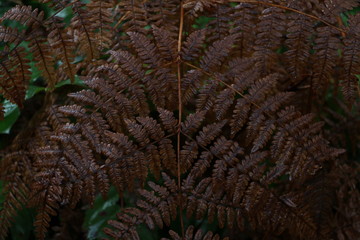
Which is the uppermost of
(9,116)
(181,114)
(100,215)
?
(181,114)

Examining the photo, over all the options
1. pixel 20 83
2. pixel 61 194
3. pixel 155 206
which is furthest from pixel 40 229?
pixel 20 83

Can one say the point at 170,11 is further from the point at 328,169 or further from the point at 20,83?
the point at 328,169

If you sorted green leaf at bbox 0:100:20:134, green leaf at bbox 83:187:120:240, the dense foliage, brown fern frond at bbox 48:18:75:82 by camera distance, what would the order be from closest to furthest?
the dense foliage, brown fern frond at bbox 48:18:75:82, green leaf at bbox 83:187:120:240, green leaf at bbox 0:100:20:134

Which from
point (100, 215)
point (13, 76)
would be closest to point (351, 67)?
point (13, 76)

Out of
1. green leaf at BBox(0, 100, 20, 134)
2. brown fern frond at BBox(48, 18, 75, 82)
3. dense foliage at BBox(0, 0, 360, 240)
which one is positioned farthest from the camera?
green leaf at BBox(0, 100, 20, 134)

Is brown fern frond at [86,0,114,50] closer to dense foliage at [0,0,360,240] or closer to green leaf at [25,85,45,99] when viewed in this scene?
dense foliage at [0,0,360,240]

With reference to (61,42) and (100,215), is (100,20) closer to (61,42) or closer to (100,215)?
(61,42)

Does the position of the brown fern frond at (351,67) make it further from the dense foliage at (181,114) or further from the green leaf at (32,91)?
the green leaf at (32,91)

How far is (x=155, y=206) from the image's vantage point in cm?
99

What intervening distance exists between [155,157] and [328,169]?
80cm

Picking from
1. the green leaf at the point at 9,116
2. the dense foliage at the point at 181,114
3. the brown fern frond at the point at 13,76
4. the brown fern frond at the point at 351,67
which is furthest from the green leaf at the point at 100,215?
the brown fern frond at the point at 351,67

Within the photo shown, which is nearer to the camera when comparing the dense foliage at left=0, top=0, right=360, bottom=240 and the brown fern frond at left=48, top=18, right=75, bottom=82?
the dense foliage at left=0, top=0, right=360, bottom=240

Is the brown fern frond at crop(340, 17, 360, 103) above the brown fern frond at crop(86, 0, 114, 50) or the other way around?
the other way around

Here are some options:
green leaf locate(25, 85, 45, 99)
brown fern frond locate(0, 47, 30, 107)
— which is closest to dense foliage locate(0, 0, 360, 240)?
brown fern frond locate(0, 47, 30, 107)
